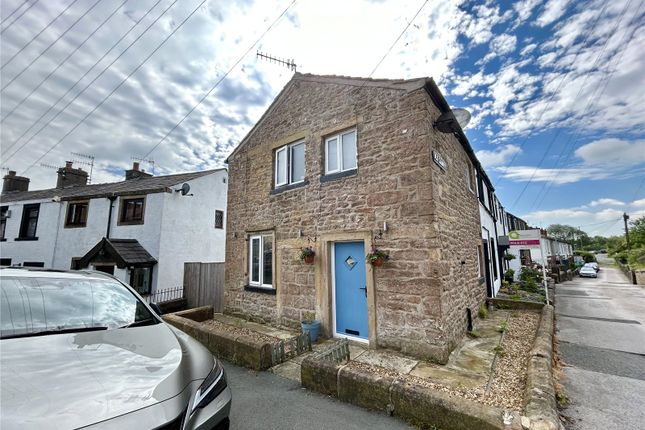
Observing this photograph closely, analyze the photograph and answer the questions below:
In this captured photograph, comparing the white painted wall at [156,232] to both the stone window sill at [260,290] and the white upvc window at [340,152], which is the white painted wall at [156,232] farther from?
the white upvc window at [340,152]

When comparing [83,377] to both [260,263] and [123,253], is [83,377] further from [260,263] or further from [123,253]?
[123,253]

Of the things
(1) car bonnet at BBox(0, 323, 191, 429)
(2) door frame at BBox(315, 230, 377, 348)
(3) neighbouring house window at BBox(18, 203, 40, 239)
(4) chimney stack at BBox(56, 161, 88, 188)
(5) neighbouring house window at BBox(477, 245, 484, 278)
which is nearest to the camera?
(1) car bonnet at BBox(0, 323, 191, 429)

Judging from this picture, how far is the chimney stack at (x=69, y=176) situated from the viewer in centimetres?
1938

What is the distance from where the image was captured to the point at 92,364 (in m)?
2.04

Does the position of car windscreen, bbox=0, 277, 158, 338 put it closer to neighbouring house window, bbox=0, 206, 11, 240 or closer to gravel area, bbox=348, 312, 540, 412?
gravel area, bbox=348, 312, 540, 412

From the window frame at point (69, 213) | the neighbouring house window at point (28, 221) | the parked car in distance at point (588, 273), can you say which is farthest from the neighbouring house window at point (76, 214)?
the parked car in distance at point (588, 273)

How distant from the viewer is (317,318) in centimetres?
686

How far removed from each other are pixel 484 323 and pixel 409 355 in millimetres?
3876

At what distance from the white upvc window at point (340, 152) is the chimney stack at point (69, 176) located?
21.6 meters

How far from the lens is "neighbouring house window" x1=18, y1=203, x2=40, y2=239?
1648 cm

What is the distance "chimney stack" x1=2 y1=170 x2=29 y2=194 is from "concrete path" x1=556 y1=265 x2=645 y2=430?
3271cm

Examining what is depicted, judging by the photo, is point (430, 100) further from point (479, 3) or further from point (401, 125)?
point (479, 3)

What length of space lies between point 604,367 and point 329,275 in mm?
5722

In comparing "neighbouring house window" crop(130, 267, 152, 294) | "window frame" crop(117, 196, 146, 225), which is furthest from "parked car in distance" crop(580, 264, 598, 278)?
"window frame" crop(117, 196, 146, 225)
